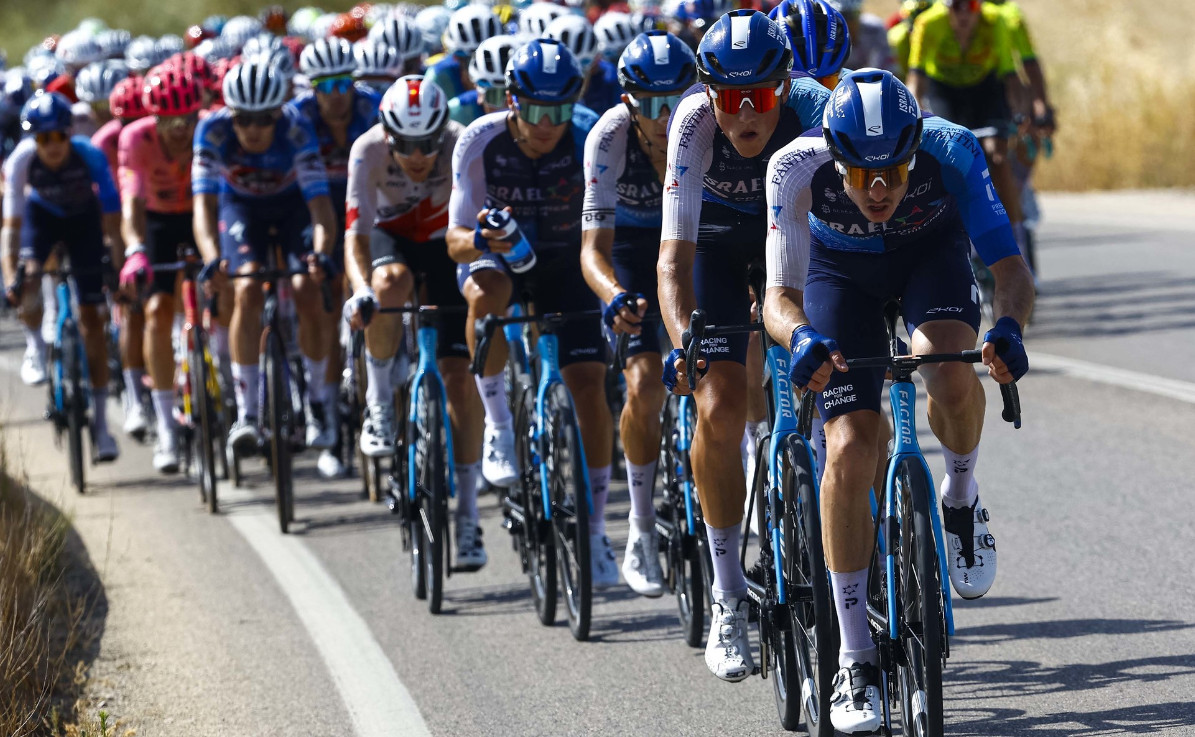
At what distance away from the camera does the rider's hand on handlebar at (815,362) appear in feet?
14.0

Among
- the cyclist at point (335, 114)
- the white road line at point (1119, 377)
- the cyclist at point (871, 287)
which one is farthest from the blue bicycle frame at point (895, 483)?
the white road line at point (1119, 377)

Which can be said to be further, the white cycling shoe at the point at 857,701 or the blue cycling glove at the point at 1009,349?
the white cycling shoe at the point at 857,701

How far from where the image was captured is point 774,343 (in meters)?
5.30

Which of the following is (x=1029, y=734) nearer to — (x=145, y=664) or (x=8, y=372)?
(x=145, y=664)

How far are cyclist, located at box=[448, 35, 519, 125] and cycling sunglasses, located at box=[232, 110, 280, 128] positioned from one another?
108 cm

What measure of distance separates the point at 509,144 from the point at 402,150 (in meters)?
0.70

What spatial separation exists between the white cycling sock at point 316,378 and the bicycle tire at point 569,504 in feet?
10.5

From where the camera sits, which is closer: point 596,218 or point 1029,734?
point 1029,734

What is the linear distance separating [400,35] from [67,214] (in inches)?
99.1

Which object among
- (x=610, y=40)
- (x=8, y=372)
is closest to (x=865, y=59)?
(x=610, y=40)

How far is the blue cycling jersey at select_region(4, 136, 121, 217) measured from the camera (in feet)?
34.6

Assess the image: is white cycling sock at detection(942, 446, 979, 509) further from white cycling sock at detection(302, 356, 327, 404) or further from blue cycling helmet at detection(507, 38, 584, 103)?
white cycling sock at detection(302, 356, 327, 404)

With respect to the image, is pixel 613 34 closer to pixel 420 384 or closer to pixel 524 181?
pixel 524 181

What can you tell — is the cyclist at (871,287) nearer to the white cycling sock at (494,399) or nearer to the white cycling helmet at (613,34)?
the white cycling sock at (494,399)
